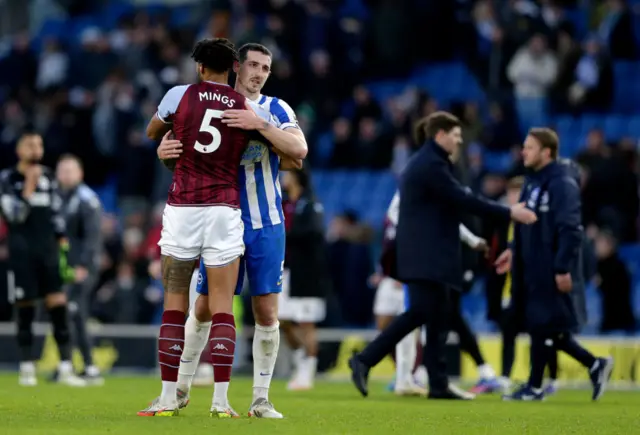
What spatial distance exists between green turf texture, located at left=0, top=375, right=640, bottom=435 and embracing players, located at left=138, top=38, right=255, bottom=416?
1.62ft

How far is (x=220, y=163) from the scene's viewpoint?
8914 mm

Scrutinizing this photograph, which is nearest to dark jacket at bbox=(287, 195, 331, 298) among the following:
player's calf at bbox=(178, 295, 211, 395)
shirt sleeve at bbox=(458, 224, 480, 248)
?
shirt sleeve at bbox=(458, 224, 480, 248)

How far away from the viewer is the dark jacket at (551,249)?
1195 cm

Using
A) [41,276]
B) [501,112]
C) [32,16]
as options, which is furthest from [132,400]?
→ [32,16]

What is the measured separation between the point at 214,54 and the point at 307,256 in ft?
20.1

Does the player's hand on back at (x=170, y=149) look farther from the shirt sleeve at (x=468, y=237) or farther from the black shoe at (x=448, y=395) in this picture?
the shirt sleeve at (x=468, y=237)

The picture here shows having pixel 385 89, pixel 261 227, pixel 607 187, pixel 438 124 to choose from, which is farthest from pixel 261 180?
pixel 385 89

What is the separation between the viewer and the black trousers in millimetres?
11906

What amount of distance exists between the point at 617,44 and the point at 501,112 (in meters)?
2.45

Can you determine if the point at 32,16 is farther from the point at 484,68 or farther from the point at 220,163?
the point at 220,163

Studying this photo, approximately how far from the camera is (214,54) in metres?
8.91

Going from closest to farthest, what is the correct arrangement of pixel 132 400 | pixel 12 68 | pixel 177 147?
pixel 177 147 → pixel 132 400 → pixel 12 68

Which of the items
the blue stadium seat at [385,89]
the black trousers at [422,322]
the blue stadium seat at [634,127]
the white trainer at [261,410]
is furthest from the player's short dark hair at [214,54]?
the blue stadium seat at [385,89]

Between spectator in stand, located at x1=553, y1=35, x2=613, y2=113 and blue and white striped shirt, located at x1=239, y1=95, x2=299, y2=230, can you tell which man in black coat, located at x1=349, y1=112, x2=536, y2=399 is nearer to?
blue and white striped shirt, located at x1=239, y1=95, x2=299, y2=230
